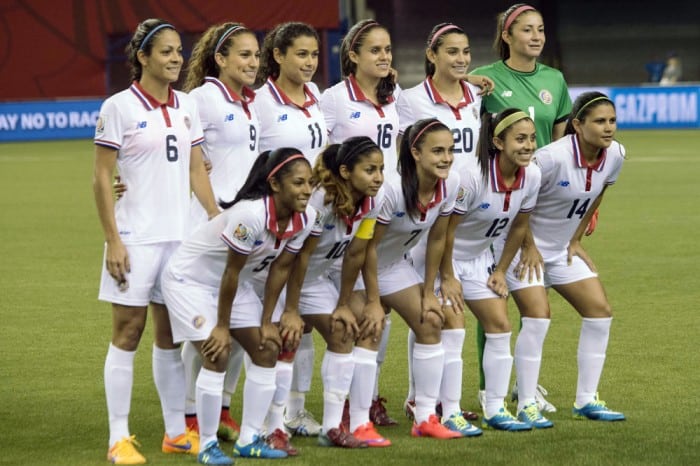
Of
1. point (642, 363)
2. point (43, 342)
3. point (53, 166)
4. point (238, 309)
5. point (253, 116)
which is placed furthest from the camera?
point (53, 166)

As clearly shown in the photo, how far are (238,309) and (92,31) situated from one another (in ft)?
98.5

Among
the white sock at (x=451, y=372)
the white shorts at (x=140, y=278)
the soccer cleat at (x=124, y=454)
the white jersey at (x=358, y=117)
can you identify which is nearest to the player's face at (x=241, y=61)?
the white jersey at (x=358, y=117)

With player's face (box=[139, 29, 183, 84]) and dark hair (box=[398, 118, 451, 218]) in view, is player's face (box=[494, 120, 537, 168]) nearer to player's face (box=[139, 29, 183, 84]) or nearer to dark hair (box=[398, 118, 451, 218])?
dark hair (box=[398, 118, 451, 218])

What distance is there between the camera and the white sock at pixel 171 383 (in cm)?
619

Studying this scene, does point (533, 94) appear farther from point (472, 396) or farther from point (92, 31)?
point (92, 31)

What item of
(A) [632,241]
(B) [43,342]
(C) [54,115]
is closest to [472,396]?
(B) [43,342]

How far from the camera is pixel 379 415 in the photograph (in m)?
6.93

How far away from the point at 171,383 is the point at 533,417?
6.15ft

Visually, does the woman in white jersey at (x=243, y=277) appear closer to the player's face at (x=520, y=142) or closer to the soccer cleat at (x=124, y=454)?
the soccer cleat at (x=124, y=454)

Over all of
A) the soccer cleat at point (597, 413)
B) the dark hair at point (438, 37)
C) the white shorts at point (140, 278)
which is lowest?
the soccer cleat at point (597, 413)

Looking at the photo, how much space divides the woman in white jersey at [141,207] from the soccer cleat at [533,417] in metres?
1.72

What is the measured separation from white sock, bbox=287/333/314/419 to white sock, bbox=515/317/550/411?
3.59ft

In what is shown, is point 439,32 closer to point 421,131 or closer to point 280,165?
point 421,131

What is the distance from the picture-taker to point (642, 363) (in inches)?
326
